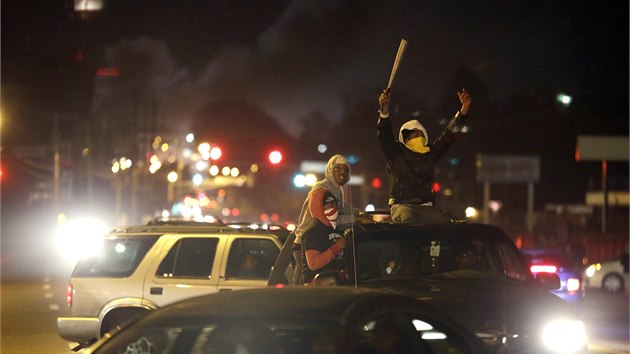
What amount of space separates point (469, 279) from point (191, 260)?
5050 millimetres

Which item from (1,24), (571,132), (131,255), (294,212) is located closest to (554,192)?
(571,132)

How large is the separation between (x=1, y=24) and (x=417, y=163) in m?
18.8

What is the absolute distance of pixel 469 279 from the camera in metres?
8.62

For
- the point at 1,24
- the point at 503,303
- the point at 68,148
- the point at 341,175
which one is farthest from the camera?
the point at 68,148

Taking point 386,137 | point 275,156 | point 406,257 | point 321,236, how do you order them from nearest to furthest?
point 406,257 → point 321,236 → point 386,137 → point 275,156

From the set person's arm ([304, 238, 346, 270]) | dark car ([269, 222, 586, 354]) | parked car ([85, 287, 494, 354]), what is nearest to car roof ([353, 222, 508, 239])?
dark car ([269, 222, 586, 354])

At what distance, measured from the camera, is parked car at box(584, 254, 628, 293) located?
32.2m

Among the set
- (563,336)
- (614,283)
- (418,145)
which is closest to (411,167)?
(418,145)

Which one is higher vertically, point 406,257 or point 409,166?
point 409,166

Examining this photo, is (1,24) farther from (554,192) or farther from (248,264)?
(554,192)

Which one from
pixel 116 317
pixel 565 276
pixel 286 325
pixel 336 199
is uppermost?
pixel 336 199

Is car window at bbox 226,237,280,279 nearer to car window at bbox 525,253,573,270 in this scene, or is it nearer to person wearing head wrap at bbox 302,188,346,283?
Result: person wearing head wrap at bbox 302,188,346,283

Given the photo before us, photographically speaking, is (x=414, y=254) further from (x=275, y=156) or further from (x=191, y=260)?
(x=275, y=156)

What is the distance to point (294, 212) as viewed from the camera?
7394 cm
